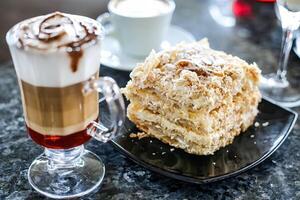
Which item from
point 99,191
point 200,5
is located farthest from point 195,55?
point 200,5

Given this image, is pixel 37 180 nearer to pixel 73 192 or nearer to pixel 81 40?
pixel 73 192

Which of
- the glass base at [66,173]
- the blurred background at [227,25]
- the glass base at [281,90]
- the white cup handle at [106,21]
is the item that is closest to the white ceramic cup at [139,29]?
the white cup handle at [106,21]

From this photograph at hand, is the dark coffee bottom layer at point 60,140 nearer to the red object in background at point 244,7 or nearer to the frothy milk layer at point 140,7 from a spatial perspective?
the frothy milk layer at point 140,7

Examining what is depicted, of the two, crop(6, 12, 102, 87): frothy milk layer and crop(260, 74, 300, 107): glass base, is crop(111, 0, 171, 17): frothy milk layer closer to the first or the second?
crop(260, 74, 300, 107): glass base

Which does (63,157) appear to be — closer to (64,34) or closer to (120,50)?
(64,34)

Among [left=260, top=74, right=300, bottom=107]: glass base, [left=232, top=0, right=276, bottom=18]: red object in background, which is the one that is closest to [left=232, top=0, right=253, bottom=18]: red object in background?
[left=232, top=0, right=276, bottom=18]: red object in background

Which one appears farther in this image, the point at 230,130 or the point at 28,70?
the point at 230,130
